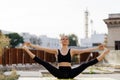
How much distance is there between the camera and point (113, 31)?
53.6 meters

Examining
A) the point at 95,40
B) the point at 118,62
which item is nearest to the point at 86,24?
the point at 95,40

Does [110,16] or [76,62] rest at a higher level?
[110,16]

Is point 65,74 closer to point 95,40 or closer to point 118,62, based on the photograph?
point 118,62

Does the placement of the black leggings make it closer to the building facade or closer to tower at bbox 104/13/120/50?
tower at bbox 104/13/120/50

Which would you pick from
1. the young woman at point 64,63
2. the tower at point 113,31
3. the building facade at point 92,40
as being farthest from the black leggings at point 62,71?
the building facade at point 92,40

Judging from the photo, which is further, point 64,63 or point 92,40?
point 92,40

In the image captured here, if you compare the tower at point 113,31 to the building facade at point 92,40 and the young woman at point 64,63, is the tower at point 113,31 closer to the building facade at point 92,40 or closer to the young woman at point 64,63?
the young woman at point 64,63

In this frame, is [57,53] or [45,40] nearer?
[57,53]

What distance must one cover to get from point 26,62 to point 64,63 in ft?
104

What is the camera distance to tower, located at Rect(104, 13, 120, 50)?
5316 centimetres

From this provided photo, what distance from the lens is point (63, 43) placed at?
31.8ft

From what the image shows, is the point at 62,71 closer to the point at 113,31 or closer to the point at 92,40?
the point at 113,31

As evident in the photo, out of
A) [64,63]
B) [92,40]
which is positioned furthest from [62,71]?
[92,40]

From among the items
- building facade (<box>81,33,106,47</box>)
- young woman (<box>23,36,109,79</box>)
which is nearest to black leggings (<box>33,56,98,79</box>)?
young woman (<box>23,36,109,79</box>)
